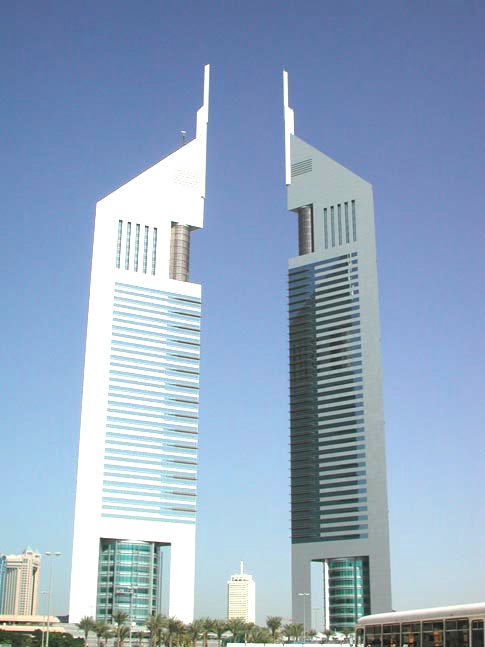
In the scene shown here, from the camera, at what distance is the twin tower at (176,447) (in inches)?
6978

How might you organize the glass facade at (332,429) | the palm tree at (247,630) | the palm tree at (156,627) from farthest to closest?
the glass facade at (332,429) → the palm tree at (156,627) → the palm tree at (247,630)

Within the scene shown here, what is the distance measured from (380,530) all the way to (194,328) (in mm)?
59666

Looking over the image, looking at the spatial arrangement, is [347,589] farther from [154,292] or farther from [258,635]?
[154,292]

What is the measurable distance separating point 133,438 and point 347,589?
2127 inches

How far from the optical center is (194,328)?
19850 cm

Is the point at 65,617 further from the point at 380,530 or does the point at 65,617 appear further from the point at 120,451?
the point at 380,530

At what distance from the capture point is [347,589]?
182 m

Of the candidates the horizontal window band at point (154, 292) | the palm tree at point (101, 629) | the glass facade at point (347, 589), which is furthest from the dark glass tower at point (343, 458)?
the palm tree at point (101, 629)

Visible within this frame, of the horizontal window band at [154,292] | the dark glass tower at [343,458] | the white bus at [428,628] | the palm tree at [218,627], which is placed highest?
the horizontal window band at [154,292]

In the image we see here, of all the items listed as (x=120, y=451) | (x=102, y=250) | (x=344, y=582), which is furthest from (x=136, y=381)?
(x=344, y=582)

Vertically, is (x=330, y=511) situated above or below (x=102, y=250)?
below

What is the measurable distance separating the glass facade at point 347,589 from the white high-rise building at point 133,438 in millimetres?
29609

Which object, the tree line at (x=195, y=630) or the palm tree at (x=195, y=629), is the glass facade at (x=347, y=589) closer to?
the tree line at (x=195, y=630)

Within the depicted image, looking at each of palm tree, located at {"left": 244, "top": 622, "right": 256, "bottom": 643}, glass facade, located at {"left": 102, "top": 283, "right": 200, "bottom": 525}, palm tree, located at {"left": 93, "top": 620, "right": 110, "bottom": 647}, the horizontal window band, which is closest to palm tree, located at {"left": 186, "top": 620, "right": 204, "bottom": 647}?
palm tree, located at {"left": 244, "top": 622, "right": 256, "bottom": 643}
